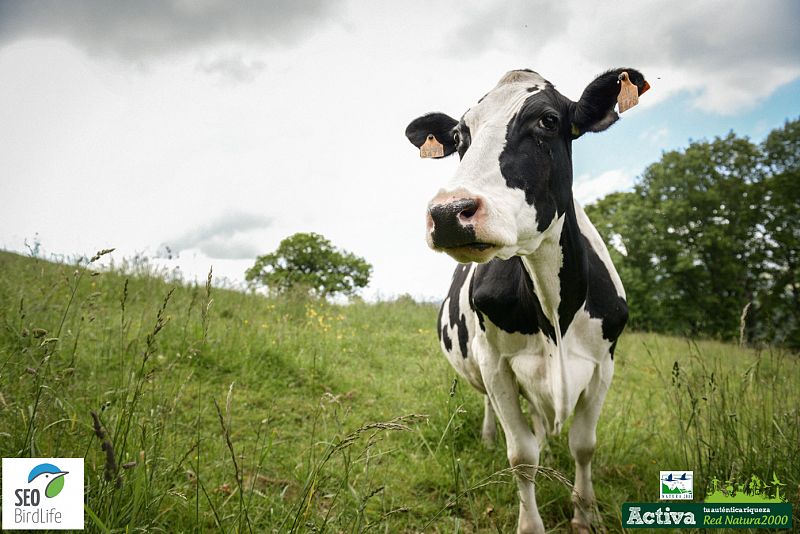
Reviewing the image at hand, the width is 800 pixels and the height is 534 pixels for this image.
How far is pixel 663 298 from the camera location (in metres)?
23.9

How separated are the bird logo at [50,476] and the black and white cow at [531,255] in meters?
1.77

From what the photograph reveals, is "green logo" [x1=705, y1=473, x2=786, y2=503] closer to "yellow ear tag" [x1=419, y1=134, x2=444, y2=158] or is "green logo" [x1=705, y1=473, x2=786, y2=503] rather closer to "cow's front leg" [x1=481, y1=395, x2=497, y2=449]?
"cow's front leg" [x1=481, y1=395, x2=497, y2=449]

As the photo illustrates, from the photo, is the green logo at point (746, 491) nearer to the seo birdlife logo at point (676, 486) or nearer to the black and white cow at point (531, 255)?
the seo birdlife logo at point (676, 486)

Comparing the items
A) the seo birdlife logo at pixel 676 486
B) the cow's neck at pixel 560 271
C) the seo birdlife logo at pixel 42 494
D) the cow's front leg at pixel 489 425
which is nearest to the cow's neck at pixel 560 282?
the cow's neck at pixel 560 271

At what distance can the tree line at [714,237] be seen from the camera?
21.8 metres

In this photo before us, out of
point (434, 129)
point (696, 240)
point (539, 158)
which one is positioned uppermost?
point (696, 240)

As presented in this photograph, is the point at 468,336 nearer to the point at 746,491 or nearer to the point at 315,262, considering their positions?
the point at 746,491

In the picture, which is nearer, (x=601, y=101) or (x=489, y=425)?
(x=601, y=101)

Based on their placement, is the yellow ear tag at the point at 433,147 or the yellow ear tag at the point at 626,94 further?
the yellow ear tag at the point at 433,147

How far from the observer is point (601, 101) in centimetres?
250

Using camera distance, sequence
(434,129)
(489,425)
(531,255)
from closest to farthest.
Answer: (531,255), (434,129), (489,425)

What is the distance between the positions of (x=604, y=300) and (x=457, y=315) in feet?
4.14

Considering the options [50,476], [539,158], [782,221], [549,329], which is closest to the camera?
[50,476]

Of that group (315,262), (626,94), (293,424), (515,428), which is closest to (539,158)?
(626,94)
